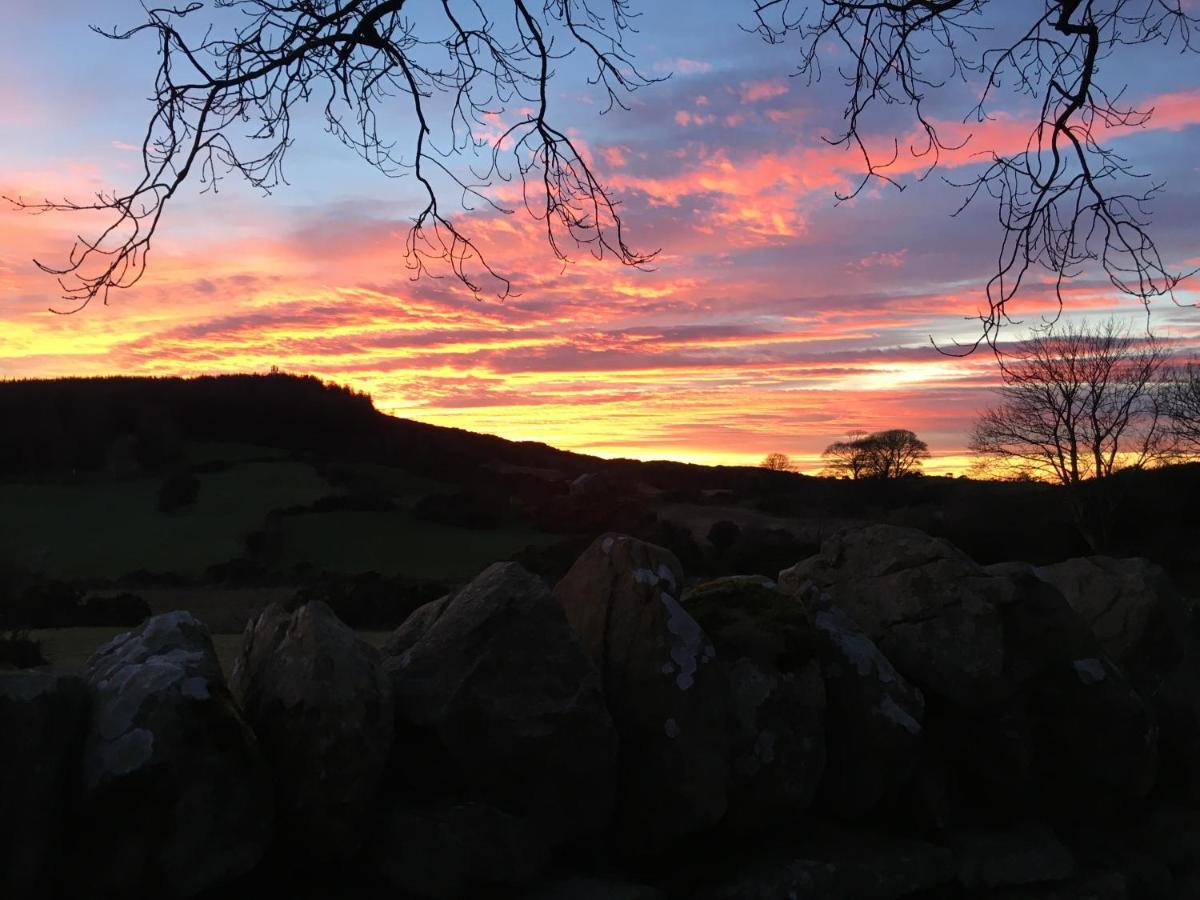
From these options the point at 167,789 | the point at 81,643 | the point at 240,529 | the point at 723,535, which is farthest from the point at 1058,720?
the point at 240,529

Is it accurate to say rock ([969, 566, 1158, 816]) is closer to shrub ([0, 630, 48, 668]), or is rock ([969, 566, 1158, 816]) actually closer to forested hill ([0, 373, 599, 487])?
shrub ([0, 630, 48, 668])

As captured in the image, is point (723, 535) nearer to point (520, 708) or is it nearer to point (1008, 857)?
point (1008, 857)

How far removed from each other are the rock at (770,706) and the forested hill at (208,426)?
103 ft

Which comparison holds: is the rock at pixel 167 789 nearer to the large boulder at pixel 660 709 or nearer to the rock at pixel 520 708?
the rock at pixel 520 708

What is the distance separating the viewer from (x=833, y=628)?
452 cm

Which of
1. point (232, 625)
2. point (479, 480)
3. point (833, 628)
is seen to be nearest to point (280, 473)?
point (479, 480)

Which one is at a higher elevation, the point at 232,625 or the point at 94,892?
the point at 94,892

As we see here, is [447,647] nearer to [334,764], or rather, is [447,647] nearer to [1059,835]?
[334,764]

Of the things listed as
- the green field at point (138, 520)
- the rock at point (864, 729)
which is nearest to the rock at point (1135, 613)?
the rock at point (864, 729)

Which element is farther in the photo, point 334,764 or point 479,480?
point 479,480

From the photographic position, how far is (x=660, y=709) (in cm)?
378

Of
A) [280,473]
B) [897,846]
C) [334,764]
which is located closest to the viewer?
[334,764]

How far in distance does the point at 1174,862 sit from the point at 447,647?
366cm

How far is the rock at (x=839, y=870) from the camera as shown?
3717mm
